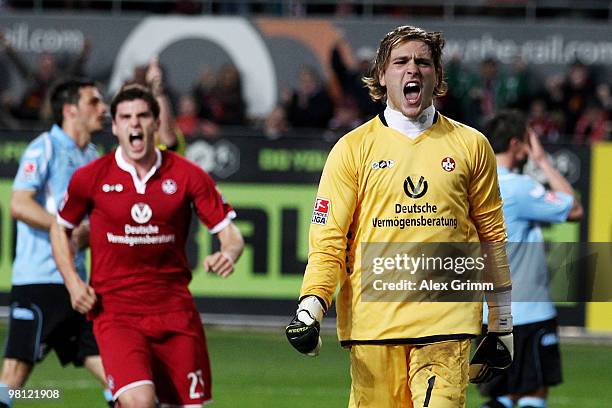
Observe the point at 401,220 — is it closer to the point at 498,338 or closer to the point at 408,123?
the point at 408,123

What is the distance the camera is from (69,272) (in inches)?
314

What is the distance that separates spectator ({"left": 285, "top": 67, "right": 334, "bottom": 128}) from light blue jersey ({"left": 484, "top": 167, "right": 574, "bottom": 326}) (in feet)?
31.0

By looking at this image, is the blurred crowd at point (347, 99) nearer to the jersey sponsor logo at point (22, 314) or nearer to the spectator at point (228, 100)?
the spectator at point (228, 100)

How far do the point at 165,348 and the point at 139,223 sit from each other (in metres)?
0.75

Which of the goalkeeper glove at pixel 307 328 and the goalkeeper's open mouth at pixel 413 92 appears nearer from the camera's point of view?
the goalkeeper glove at pixel 307 328

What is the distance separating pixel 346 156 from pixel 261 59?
13987 millimetres

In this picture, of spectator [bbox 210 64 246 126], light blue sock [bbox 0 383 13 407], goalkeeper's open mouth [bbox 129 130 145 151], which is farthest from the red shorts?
spectator [bbox 210 64 246 126]

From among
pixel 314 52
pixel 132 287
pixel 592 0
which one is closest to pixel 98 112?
pixel 132 287

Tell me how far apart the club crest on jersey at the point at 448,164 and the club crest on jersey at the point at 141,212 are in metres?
2.32

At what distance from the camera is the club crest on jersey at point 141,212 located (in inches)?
310

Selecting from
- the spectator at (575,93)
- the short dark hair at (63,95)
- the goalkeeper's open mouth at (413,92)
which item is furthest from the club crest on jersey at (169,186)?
the spectator at (575,93)

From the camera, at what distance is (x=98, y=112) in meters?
9.48

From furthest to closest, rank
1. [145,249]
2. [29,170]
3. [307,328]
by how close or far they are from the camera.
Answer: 1. [29,170]
2. [145,249]
3. [307,328]

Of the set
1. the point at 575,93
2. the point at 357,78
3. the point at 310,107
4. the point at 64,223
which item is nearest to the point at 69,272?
the point at 64,223
